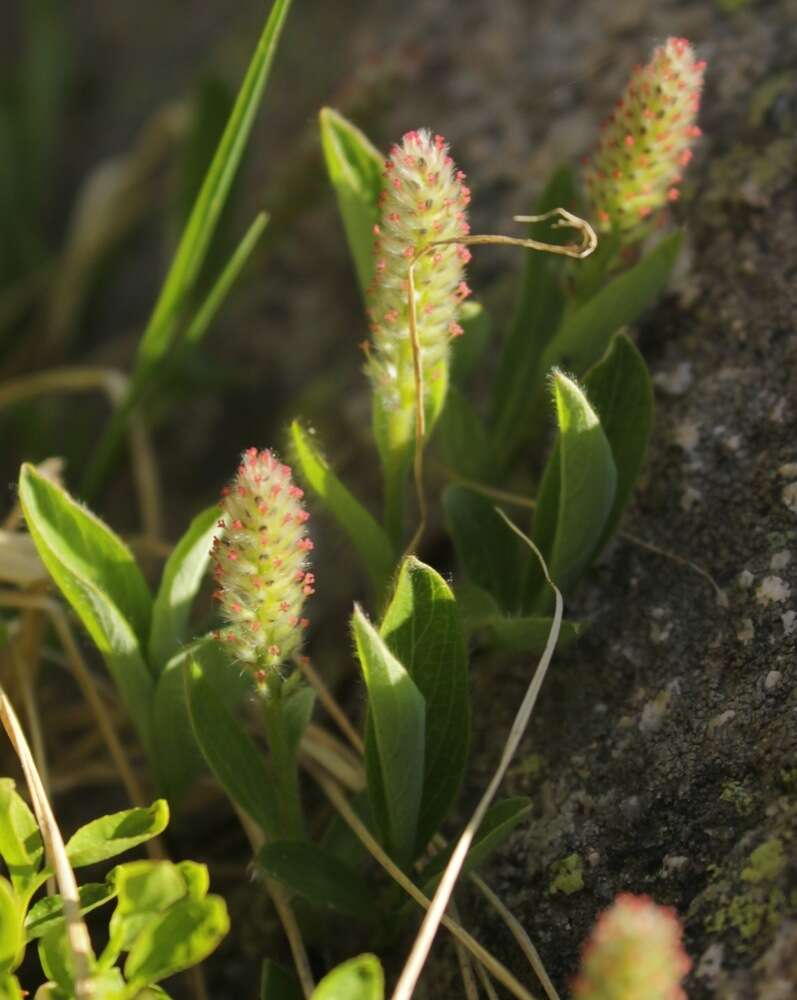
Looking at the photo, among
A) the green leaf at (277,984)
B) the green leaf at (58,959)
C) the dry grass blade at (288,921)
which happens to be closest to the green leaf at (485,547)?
the dry grass blade at (288,921)

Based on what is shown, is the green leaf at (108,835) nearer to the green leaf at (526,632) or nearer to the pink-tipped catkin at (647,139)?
the green leaf at (526,632)

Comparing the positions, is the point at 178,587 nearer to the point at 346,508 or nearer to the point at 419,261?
the point at 346,508

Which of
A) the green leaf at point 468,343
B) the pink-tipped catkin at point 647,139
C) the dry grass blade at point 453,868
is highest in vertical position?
the pink-tipped catkin at point 647,139

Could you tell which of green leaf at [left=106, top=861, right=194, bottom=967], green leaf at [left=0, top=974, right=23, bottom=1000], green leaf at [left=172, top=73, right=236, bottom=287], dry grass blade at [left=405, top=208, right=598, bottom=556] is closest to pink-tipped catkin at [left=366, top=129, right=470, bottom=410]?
dry grass blade at [left=405, top=208, right=598, bottom=556]

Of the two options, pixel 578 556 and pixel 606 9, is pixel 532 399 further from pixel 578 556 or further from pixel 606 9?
pixel 606 9

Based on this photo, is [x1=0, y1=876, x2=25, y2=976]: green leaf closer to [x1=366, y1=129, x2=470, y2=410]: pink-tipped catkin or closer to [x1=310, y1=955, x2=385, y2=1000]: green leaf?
[x1=310, y1=955, x2=385, y2=1000]: green leaf

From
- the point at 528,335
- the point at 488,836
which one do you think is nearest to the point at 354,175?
the point at 528,335
